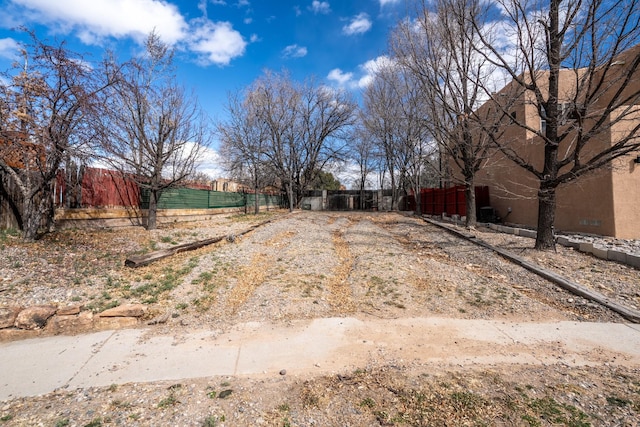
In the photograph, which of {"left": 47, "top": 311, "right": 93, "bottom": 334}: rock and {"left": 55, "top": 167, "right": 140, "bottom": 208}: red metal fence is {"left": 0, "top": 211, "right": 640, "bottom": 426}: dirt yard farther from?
{"left": 55, "top": 167, "right": 140, "bottom": 208}: red metal fence

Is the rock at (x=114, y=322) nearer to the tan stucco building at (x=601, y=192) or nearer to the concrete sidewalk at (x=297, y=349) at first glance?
the concrete sidewalk at (x=297, y=349)

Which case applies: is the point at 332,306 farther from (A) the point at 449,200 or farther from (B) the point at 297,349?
(A) the point at 449,200

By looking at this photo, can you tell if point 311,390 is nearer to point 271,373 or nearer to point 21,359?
point 271,373

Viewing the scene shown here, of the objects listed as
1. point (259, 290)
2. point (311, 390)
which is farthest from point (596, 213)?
point (311, 390)

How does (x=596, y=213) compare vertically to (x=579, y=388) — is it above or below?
above

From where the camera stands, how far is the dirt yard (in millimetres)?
2248

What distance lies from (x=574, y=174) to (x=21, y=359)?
9.44m

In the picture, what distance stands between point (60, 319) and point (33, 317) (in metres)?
0.28

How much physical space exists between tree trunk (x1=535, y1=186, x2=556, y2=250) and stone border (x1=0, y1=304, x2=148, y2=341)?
8243 mm

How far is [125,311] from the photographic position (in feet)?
13.2

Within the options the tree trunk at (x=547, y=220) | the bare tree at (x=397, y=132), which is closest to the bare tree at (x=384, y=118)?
the bare tree at (x=397, y=132)

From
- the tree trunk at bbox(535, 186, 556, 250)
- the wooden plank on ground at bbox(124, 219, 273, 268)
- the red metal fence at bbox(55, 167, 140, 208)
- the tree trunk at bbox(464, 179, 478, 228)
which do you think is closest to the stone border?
the wooden plank on ground at bbox(124, 219, 273, 268)

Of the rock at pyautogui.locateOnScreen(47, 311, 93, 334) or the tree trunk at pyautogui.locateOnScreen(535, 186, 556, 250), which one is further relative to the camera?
the tree trunk at pyautogui.locateOnScreen(535, 186, 556, 250)

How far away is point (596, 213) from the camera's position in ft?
32.3
